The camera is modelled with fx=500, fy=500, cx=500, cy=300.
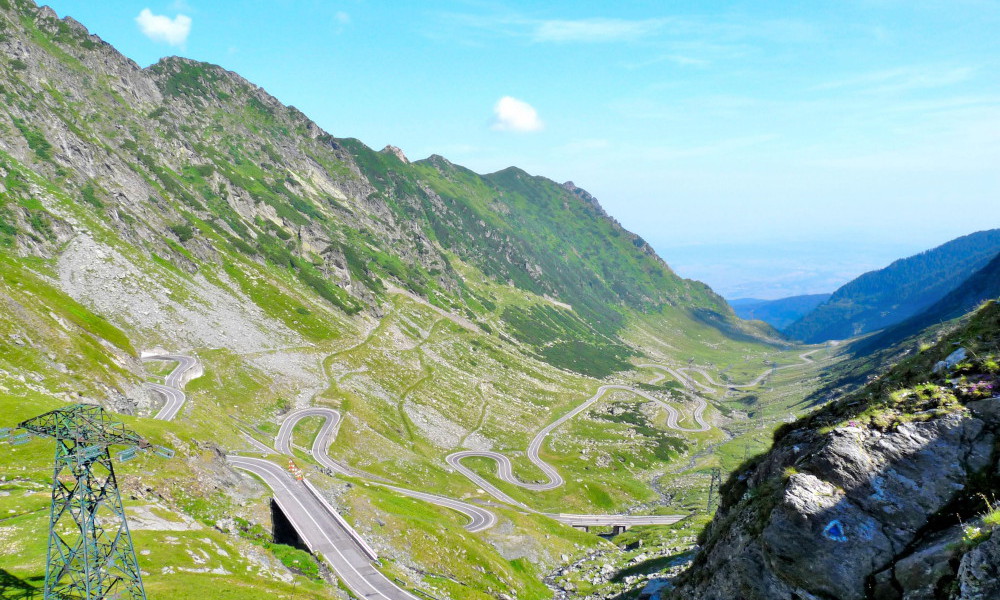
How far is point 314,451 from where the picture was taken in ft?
370

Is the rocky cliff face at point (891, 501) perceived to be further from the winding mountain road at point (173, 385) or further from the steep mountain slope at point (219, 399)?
the winding mountain road at point (173, 385)

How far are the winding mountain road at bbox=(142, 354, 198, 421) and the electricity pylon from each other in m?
56.6

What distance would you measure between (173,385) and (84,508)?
91359 millimetres

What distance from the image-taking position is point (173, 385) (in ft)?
365

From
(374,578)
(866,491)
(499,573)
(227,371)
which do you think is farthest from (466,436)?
(866,491)

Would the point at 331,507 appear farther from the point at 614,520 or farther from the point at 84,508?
the point at 614,520

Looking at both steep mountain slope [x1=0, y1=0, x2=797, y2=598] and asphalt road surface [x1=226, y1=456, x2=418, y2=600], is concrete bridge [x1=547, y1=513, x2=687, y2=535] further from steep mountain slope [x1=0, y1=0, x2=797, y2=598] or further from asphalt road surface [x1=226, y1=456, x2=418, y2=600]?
asphalt road surface [x1=226, y1=456, x2=418, y2=600]

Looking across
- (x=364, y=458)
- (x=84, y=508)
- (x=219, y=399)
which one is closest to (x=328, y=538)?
(x=84, y=508)

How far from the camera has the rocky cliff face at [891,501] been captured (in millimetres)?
18234

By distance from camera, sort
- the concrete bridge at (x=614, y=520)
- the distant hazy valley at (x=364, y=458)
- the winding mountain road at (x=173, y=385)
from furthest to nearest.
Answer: the concrete bridge at (x=614, y=520) → the winding mountain road at (x=173, y=385) → the distant hazy valley at (x=364, y=458)

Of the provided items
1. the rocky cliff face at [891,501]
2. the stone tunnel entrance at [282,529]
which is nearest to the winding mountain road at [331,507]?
the stone tunnel entrance at [282,529]

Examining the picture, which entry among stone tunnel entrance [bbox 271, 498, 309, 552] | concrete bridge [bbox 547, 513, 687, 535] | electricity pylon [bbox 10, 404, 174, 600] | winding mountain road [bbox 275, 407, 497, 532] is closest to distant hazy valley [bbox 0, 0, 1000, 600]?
stone tunnel entrance [bbox 271, 498, 309, 552]

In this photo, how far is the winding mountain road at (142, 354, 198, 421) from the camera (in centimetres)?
9262

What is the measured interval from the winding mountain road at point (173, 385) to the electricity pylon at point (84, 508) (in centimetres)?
5665
